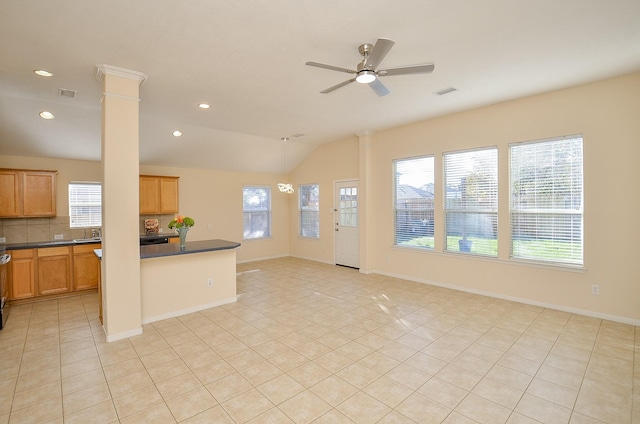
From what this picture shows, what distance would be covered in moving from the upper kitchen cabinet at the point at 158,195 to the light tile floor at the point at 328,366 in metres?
2.23

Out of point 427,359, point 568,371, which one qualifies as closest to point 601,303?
point 568,371

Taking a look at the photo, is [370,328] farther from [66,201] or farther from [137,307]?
[66,201]

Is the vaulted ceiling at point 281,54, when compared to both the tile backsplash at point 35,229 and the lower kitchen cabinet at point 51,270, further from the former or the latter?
the lower kitchen cabinet at point 51,270

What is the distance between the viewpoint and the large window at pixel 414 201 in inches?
218

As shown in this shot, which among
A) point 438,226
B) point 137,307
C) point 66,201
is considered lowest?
point 137,307

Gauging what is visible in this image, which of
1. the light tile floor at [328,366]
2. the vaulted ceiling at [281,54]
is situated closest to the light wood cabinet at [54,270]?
the light tile floor at [328,366]

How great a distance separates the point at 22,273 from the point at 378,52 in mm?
5910

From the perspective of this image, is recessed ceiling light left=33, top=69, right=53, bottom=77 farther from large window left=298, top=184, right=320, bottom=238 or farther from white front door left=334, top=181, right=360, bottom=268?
large window left=298, top=184, right=320, bottom=238

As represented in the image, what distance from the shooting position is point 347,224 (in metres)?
7.13

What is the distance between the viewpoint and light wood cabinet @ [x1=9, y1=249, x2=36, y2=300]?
453cm

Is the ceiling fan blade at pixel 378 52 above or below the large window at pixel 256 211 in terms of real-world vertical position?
above

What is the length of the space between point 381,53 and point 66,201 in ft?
20.0

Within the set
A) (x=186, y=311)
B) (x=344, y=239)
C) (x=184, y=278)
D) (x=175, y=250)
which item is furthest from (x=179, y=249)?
(x=344, y=239)

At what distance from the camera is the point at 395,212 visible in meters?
6.10
